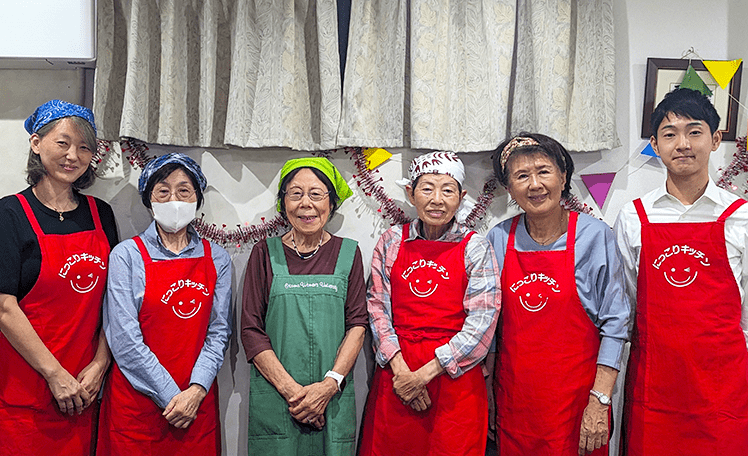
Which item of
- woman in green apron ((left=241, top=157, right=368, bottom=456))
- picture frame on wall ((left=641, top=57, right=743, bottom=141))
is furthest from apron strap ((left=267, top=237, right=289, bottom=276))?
picture frame on wall ((left=641, top=57, right=743, bottom=141))

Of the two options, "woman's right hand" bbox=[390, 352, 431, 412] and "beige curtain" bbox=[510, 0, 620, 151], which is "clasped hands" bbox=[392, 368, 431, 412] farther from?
"beige curtain" bbox=[510, 0, 620, 151]

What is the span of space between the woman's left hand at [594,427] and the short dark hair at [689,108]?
43.6 inches

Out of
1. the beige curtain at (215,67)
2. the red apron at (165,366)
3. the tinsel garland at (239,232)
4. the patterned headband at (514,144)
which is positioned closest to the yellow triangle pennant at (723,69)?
the patterned headband at (514,144)

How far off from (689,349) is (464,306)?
83 centimetres

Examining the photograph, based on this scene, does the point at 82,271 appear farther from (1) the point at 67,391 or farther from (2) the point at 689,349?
(2) the point at 689,349

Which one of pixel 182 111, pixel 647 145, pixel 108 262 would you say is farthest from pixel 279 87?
pixel 647 145

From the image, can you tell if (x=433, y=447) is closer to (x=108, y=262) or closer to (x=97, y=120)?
(x=108, y=262)

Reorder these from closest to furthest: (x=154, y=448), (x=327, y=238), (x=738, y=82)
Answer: (x=154, y=448) → (x=327, y=238) → (x=738, y=82)

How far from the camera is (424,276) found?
6.56ft

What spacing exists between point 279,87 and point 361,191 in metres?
0.59

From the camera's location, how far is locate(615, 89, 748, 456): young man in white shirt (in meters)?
1.85

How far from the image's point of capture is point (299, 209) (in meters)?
2.00

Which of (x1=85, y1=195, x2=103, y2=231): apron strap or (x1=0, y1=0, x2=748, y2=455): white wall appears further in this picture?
(x1=0, y1=0, x2=748, y2=455): white wall

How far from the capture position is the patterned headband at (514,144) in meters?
1.99
